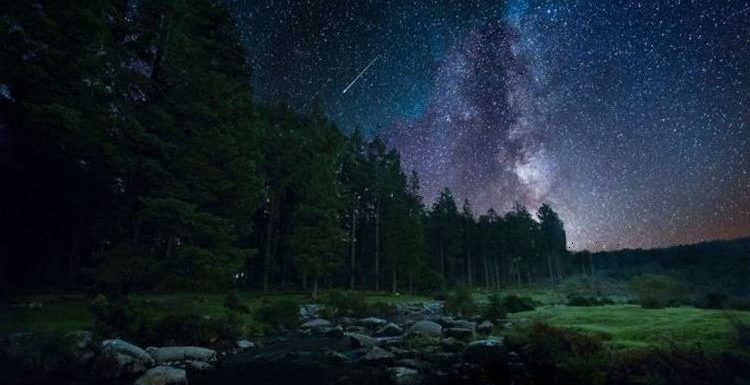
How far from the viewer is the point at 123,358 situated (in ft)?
35.4

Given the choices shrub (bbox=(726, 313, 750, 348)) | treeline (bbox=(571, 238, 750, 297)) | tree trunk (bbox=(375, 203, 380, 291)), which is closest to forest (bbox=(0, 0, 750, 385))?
shrub (bbox=(726, 313, 750, 348))

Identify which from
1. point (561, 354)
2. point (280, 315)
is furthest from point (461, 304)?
point (561, 354)

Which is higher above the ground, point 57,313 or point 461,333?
point 57,313

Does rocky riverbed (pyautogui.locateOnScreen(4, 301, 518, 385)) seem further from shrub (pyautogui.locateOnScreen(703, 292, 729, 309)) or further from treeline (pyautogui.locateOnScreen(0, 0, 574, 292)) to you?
shrub (pyautogui.locateOnScreen(703, 292, 729, 309))

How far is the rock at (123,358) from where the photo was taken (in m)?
10.5

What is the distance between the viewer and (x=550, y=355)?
1187 centimetres

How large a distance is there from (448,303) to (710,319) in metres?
17.6

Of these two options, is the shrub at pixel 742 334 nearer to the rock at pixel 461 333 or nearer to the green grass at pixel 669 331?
the green grass at pixel 669 331

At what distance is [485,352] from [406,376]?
387 centimetres

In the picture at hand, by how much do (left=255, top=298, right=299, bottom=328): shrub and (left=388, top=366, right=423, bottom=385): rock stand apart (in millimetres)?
12082

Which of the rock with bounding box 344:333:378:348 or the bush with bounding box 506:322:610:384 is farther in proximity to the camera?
the rock with bounding box 344:333:378:348

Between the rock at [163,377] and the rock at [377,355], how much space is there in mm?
5394

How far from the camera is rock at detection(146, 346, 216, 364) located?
11.9 meters

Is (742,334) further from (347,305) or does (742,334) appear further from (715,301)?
(347,305)
